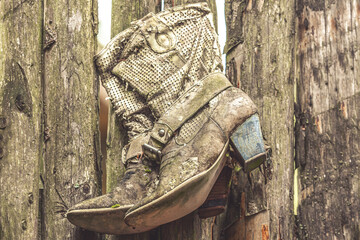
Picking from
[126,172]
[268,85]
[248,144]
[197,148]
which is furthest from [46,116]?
[268,85]

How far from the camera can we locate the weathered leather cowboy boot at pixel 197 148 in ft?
6.42

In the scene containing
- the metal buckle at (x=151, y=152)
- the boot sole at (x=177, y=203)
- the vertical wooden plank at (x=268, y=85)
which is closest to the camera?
the boot sole at (x=177, y=203)

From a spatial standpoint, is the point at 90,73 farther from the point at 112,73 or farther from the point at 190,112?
the point at 190,112

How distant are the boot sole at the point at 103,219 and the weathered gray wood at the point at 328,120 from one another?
812 mm

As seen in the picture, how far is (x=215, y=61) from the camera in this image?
235 centimetres

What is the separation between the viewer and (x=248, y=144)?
2.16 meters

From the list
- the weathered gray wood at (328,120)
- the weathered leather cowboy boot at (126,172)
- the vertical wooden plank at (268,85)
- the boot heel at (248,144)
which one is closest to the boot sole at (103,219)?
the weathered leather cowboy boot at (126,172)

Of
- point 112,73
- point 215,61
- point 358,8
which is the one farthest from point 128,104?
point 358,8

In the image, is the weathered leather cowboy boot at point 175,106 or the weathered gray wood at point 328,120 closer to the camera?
the weathered leather cowboy boot at point 175,106

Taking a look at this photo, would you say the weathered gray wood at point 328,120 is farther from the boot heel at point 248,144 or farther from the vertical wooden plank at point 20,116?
the vertical wooden plank at point 20,116

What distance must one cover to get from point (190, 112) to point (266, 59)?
0.54 m

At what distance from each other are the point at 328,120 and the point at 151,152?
84cm

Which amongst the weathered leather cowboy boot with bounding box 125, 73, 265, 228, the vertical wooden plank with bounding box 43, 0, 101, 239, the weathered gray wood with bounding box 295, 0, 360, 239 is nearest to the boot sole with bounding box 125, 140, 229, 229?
the weathered leather cowboy boot with bounding box 125, 73, 265, 228

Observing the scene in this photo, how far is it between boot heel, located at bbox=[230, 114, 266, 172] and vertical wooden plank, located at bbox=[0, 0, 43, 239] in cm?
75
